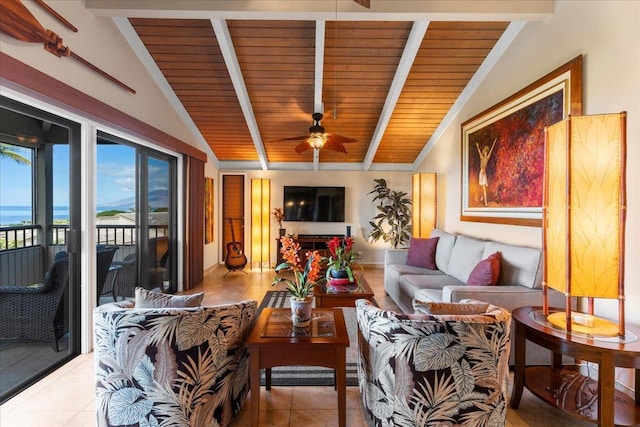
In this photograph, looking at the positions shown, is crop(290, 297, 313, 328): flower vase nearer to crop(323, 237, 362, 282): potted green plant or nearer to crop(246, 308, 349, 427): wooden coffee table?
crop(246, 308, 349, 427): wooden coffee table

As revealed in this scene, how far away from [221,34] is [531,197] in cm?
361

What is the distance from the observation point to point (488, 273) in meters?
2.74

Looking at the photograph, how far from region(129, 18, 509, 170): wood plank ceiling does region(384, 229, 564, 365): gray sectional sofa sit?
82.3 inches

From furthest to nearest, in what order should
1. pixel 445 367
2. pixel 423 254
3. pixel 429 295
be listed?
pixel 423 254, pixel 429 295, pixel 445 367

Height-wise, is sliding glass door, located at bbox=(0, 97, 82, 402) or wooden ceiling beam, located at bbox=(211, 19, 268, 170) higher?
wooden ceiling beam, located at bbox=(211, 19, 268, 170)

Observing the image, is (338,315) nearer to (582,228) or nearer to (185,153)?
(582,228)

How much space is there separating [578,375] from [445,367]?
4.39 ft

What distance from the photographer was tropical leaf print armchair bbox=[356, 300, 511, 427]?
1.48 metres

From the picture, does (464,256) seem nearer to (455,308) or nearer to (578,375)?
(578,375)

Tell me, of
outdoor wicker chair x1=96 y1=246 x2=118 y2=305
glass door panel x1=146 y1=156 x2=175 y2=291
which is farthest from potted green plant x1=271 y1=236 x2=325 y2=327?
glass door panel x1=146 y1=156 x2=175 y2=291

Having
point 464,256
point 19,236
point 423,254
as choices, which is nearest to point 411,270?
point 423,254

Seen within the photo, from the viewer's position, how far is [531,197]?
2961 mm

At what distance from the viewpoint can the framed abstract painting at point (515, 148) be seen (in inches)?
103

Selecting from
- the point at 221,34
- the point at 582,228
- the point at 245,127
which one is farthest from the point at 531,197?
the point at 245,127
